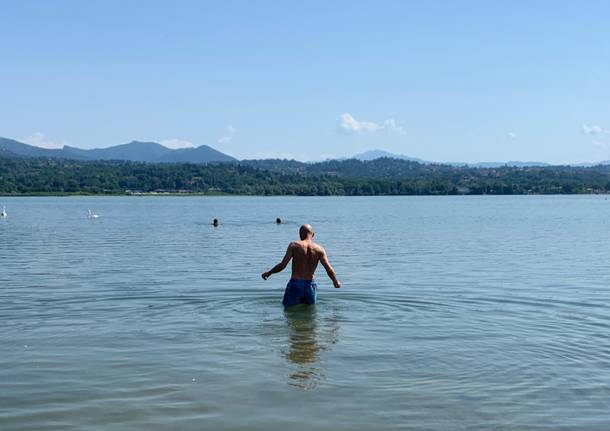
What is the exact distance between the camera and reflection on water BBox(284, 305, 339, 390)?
39.3 feet

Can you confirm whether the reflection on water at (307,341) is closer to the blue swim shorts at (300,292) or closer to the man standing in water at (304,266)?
Result: the blue swim shorts at (300,292)

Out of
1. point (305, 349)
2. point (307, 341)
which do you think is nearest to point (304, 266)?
point (307, 341)

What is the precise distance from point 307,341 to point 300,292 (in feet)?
10.4

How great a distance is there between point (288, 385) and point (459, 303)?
10.0 m

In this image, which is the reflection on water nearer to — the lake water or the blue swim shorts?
the lake water

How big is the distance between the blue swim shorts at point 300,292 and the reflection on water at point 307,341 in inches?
6.8

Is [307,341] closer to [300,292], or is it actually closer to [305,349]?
[305,349]

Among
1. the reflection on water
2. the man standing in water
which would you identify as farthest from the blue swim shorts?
the reflection on water

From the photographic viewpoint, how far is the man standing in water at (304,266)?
1719 centimetres

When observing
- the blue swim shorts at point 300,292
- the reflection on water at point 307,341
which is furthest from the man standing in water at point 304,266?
the reflection on water at point 307,341

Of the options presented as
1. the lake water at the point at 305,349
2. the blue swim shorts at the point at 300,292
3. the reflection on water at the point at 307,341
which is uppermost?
the blue swim shorts at the point at 300,292

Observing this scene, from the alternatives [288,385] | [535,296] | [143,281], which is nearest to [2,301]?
[143,281]

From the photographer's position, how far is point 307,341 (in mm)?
14727

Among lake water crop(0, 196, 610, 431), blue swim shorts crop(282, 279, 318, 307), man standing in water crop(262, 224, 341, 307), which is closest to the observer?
lake water crop(0, 196, 610, 431)
